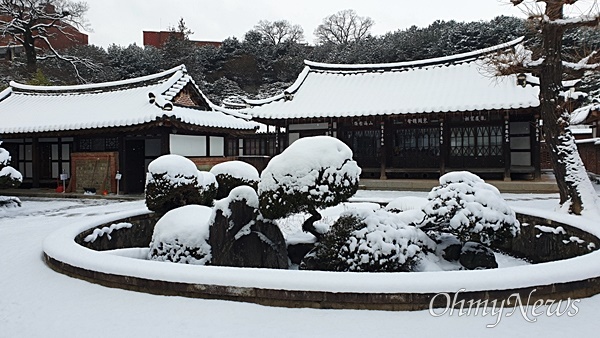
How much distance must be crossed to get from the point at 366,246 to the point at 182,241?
8.43 feet

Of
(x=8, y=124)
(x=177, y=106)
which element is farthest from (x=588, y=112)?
(x=8, y=124)

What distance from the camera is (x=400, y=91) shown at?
18.2 meters

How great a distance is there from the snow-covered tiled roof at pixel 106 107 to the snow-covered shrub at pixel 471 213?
10977 millimetres

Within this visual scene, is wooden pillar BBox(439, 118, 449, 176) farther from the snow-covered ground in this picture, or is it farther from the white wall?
the snow-covered ground

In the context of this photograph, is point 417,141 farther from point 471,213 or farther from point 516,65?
point 471,213

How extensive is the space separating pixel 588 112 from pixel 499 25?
723 inches

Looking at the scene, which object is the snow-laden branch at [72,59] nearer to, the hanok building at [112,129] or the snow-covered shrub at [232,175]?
the hanok building at [112,129]

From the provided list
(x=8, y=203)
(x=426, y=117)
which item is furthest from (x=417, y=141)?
(x=8, y=203)

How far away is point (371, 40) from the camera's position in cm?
3962

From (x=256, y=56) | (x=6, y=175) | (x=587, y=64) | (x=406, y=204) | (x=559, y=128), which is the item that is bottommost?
(x=406, y=204)

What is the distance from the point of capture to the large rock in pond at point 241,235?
5980mm

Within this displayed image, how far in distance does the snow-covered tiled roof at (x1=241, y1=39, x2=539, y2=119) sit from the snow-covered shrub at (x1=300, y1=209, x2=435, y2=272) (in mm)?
10864

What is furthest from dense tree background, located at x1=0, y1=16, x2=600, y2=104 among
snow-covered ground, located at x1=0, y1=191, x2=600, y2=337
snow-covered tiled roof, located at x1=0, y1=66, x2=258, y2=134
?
snow-covered ground, located at x1=0, y1=191, x2=600, y2=337

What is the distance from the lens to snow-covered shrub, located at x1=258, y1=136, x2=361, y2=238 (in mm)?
5707
